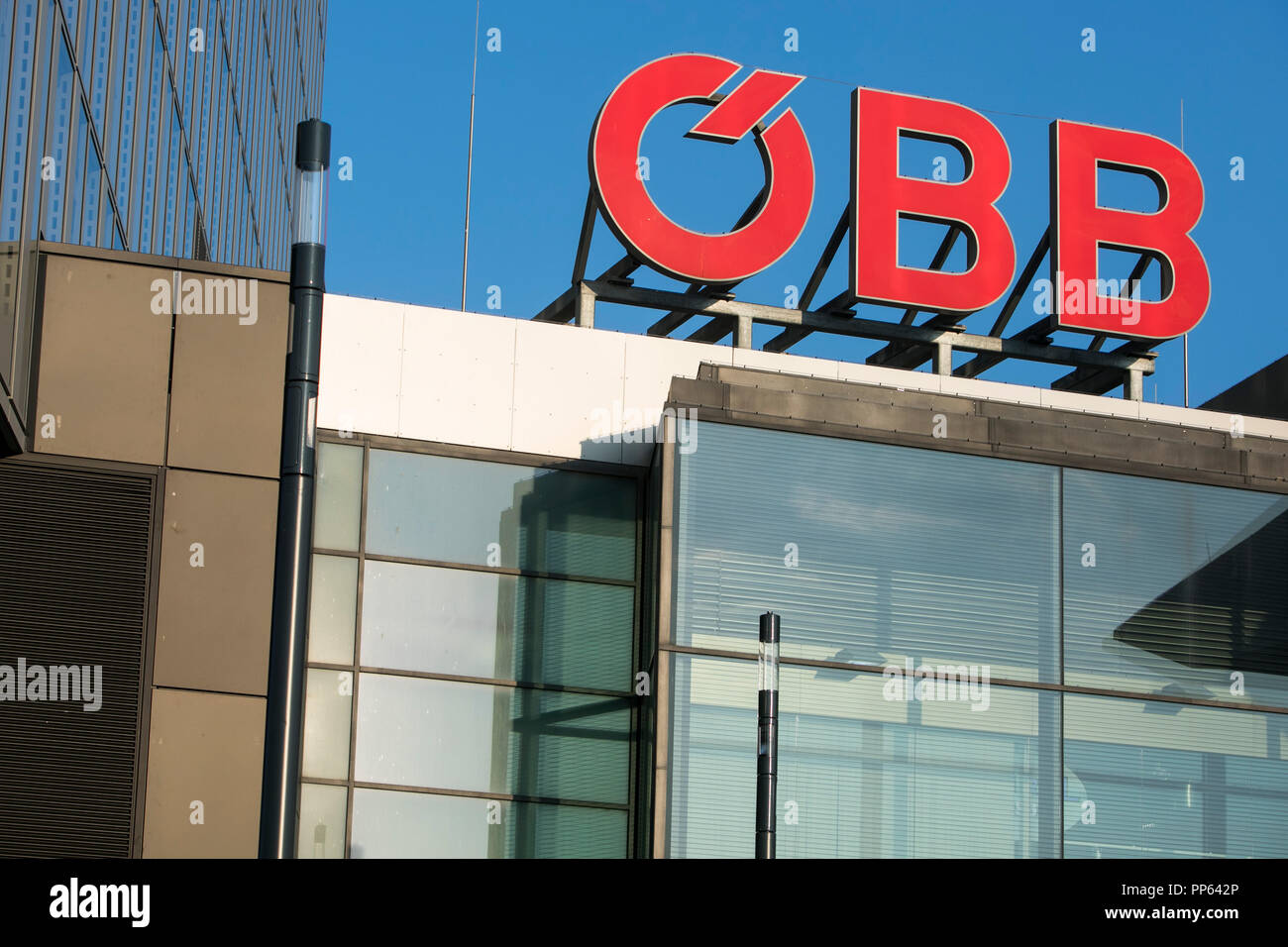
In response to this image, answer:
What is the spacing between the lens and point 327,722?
1928 cm

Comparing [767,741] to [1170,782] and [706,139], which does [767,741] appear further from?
[706,139]

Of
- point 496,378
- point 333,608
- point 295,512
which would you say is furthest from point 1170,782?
point 295,512

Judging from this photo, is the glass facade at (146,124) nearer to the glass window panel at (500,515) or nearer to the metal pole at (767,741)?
the glass window panel at (500,515)

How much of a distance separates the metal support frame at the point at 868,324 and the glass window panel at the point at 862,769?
606cm

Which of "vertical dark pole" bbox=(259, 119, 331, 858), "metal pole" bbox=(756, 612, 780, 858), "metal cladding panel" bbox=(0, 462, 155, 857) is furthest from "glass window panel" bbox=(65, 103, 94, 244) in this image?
"vertical dark pole" bbox=(259, 119, 331, 858)

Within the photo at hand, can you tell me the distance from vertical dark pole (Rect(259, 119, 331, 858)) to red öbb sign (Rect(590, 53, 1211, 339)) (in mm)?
12401

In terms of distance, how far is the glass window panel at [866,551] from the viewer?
18.9m

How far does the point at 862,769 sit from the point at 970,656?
71.7 inches

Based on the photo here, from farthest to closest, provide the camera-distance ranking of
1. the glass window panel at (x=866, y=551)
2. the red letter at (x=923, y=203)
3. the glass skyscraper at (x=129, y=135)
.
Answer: the red letter at (x=923, y=203), the glass window panel at (x=866, y=551), the glass skyscraper at (x=129, y=135)

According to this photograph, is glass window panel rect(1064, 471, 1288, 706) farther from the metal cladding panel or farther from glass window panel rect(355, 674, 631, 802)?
the metal cladding panel

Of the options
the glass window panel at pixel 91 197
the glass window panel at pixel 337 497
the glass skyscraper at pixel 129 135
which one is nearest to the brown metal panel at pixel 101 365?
the glass skyscraper at pixel 129 135
